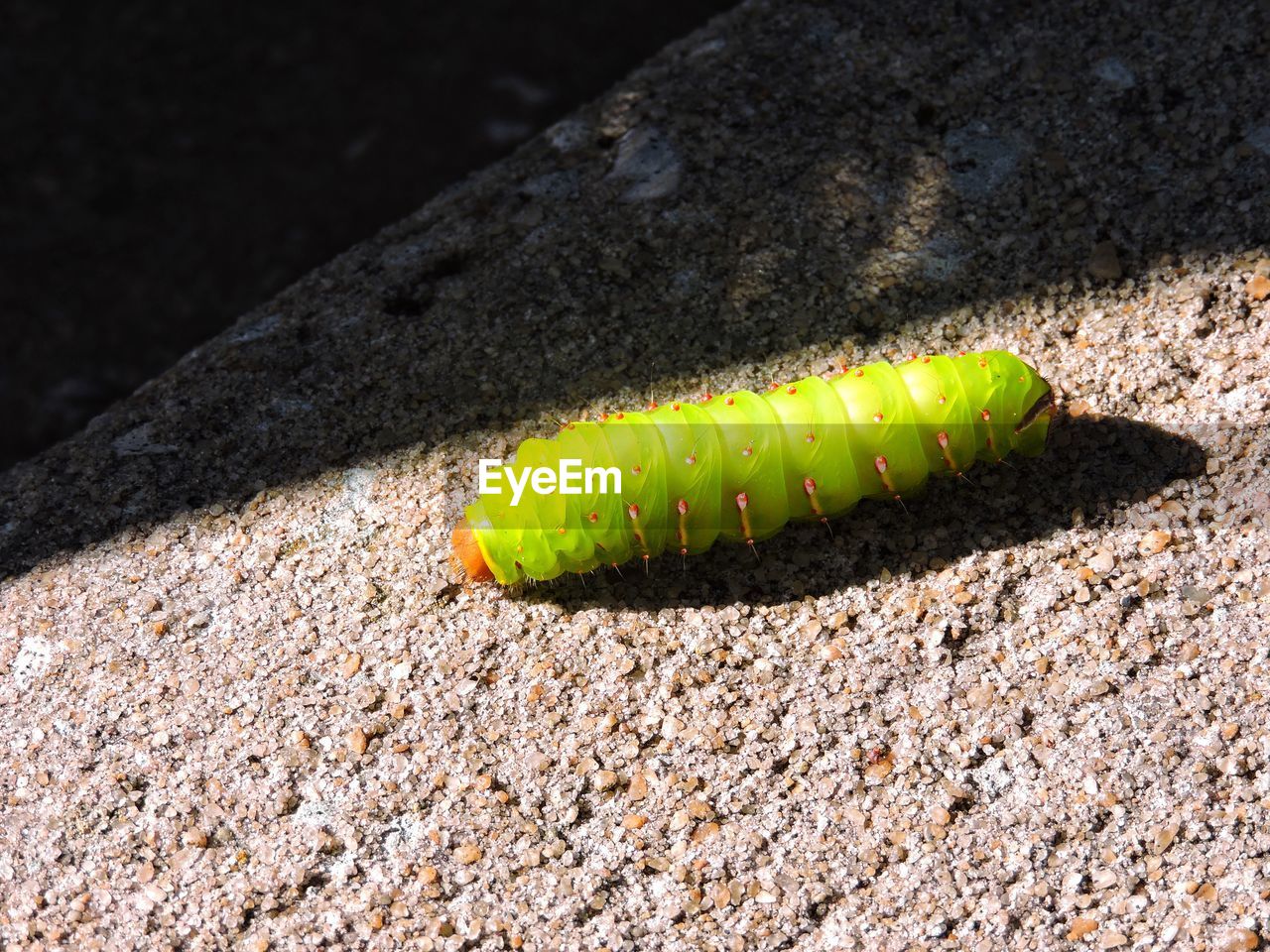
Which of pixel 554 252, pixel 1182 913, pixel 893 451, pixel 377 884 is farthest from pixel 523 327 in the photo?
pixel 1182 913

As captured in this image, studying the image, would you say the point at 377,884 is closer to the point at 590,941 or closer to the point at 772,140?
the point at 590,941

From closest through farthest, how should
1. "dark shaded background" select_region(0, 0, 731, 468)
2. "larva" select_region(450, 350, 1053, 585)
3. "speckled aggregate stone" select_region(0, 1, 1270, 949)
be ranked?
"speckled aggregate stone" select_region(0, 1, 1270, 949) → "larva" select_region(450, 350, 1053, 585) → "dark shaded background" select_region(0, 0, 731, 468)

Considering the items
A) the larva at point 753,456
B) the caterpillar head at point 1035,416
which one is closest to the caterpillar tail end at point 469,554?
the larva at point 753,456

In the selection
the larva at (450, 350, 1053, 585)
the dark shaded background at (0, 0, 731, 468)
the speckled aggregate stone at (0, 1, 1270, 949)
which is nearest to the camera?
the speckled aggregate stone at (0, 1, 1270, 949)

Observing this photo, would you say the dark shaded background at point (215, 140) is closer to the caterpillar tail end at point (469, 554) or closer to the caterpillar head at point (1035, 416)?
the caterpillar tail end at point (469, 554)

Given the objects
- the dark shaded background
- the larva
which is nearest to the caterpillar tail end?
the larva

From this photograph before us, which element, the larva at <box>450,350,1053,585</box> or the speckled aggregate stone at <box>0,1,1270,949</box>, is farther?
the larva at <box>450,350,1053,585</box>

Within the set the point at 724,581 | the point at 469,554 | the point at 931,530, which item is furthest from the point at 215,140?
the point at 931,530

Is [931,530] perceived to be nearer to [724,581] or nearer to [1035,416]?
[1035,416]

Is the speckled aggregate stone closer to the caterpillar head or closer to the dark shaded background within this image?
the caterpillar head
